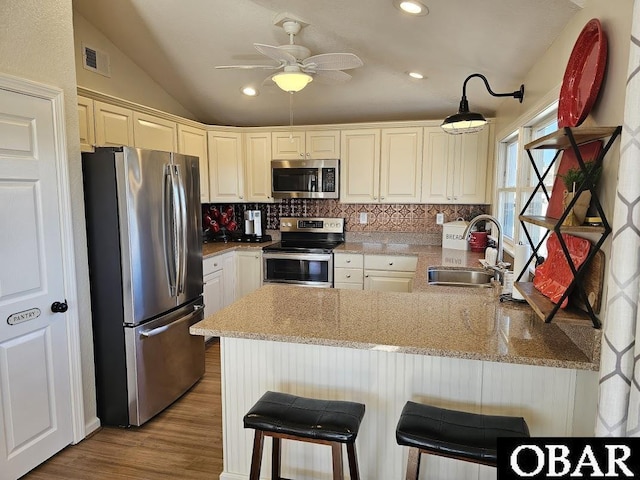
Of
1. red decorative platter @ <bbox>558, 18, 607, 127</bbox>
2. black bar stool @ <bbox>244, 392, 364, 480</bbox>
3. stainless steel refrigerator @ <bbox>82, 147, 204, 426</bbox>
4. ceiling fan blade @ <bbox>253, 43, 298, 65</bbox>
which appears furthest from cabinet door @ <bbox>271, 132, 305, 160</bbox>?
black bar stool @ <bbox>244, 392, 364, 480</bbox>

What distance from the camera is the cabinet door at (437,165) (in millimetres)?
4227

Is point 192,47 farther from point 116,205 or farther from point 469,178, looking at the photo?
point 469,178

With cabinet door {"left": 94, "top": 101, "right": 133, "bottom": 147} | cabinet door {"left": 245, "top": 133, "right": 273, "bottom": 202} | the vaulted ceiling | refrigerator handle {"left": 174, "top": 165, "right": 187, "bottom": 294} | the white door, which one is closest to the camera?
the white door

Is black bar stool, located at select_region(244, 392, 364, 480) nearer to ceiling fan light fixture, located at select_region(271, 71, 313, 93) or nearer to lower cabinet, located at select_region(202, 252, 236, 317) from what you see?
ceiling fan light fixture, located at select_region(271, 71, 313, 93)

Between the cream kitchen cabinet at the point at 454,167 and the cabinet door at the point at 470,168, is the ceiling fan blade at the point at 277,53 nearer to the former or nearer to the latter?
the cream kitchen cabinet at the point at 454,167

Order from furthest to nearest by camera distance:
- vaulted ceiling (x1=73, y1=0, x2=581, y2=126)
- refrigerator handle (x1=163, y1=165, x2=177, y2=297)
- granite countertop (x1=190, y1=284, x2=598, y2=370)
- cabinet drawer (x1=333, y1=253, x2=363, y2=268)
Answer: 1. cabinet drawer (x1=333, y1=253, x2=363, y2=268)
2. refrigerator handle (x1=163, y1=165, x2=177, y2=297)
3. vaulted ceiling (x1=73, y1=0, x2=581, y2=126)
4. granite countertop (x1=190, y1=284, x2=598, y2=370)

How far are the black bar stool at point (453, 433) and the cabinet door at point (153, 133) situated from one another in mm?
3106

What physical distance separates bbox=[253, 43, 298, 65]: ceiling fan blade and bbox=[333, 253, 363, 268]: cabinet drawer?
7.13ft

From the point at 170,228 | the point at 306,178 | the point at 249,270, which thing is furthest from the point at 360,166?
the point at 170,228

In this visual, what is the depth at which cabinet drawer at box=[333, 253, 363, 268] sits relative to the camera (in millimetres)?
4273

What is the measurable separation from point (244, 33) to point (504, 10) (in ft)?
6.68

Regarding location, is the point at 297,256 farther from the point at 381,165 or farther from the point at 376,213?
the point at 381,165

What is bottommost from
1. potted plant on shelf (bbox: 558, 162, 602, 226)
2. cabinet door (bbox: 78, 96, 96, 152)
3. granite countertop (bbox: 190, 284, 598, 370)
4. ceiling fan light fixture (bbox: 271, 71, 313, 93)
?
granite countertop (bbox: 190, 284, 598, 370)

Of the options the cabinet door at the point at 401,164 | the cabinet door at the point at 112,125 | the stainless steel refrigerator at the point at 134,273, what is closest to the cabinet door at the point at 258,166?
the cabinet door at the point at 401,164
